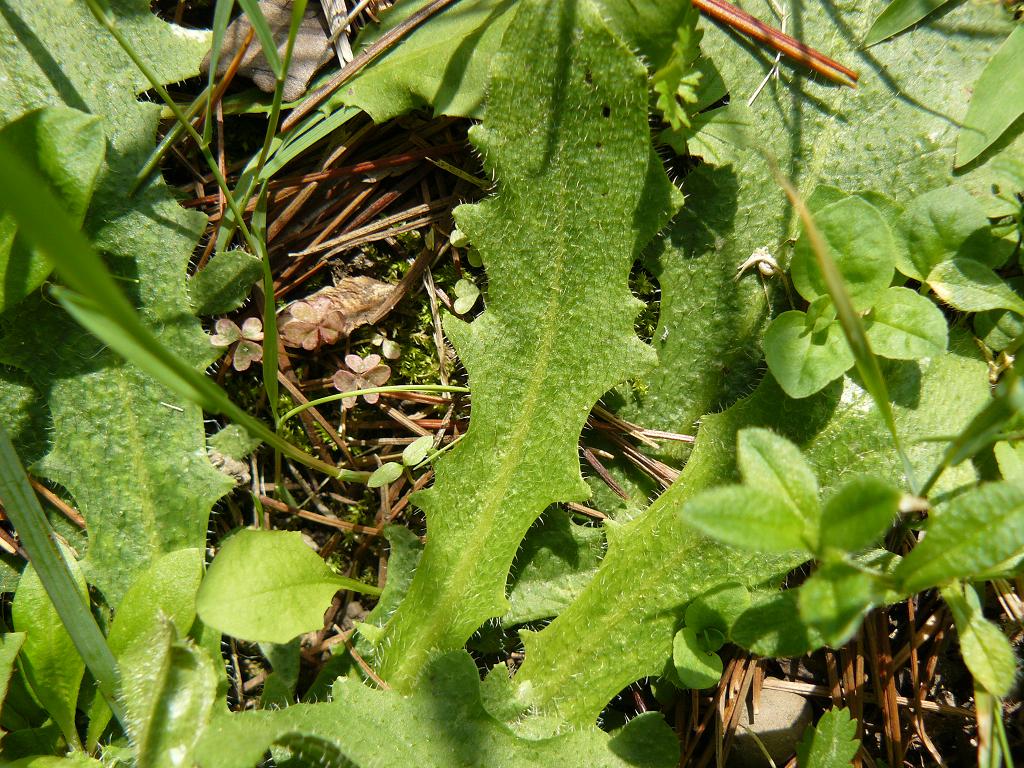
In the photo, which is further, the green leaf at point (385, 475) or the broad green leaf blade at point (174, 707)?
the green leaf at point (385, 475)

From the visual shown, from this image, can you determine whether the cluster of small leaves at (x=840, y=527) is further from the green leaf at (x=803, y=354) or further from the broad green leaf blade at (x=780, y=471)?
the green leaf at (x=803, y=354)

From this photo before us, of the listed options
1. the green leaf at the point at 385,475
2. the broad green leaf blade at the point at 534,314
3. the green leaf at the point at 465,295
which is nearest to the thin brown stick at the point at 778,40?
the broad green leaf blade at the point at 534,314

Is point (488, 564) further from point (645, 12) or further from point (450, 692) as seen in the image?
point (645, 12)

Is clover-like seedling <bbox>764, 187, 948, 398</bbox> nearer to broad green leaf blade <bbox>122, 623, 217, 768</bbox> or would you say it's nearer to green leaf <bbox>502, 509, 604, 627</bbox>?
green leaf <bbox>502, 509, 604, 627</bbox>

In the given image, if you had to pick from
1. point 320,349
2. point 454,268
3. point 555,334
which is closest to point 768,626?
point 555,334

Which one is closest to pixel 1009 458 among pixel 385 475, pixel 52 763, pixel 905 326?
pixel 905 326

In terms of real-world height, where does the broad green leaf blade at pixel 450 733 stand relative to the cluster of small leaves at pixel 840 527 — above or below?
below
